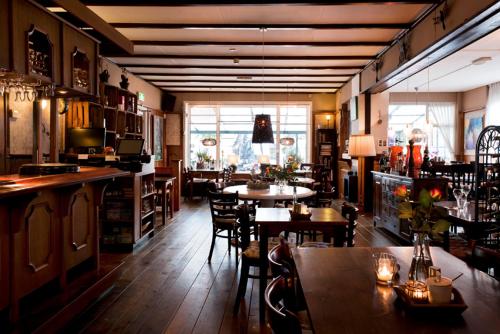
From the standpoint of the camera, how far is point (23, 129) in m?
5.59

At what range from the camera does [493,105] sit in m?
10.9

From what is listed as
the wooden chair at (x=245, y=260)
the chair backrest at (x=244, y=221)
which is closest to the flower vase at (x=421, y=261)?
the wooden chair at (x=245, y=260)

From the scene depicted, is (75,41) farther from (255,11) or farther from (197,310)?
(197,310)

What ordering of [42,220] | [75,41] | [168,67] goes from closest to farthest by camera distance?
[42,220] < [75,41] < [168,67]

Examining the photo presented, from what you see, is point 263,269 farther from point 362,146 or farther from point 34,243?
point 362,146

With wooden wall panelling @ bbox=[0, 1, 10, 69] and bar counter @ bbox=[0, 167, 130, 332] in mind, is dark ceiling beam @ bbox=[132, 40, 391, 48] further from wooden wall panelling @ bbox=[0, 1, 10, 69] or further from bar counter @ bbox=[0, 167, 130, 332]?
wooden wall panelling @ bbox=[0, 1, 10, 69]

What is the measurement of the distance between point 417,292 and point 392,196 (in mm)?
4986

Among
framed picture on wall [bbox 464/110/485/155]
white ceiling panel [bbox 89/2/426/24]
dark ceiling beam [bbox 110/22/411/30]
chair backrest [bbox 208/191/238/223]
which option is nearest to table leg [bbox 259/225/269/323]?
chair backrest [bbox 208/191/238/223]

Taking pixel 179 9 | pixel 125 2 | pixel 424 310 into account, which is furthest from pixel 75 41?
pixel 424 310

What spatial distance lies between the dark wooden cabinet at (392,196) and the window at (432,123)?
6.13 metres

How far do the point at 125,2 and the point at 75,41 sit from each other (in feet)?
2.87

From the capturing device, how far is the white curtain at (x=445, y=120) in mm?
12742

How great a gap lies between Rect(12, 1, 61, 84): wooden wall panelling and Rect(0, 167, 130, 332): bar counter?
3.23 ft

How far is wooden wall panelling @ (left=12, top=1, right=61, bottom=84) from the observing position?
130 inches
